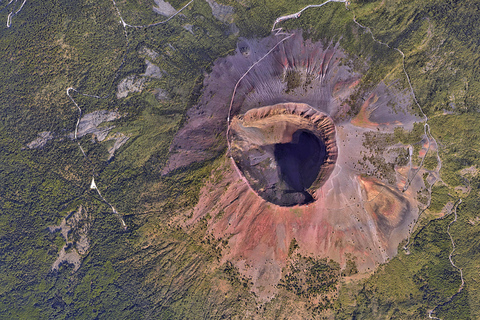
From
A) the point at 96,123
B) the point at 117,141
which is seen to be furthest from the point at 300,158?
the point at 96,123

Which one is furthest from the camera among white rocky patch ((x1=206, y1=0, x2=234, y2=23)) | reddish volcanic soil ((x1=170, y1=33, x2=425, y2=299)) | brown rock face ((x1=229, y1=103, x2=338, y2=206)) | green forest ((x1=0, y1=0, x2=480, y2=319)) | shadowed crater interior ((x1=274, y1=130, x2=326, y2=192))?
white rocky patch ((x1=206, y1=0, x2=234, y2=23))

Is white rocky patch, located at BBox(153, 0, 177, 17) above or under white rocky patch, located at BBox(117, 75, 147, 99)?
above

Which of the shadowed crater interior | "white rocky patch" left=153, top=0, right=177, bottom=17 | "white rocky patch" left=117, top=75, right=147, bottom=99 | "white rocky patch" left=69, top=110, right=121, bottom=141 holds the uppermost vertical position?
"white rocky patch" left=153, top=0, right=177, bottom=17

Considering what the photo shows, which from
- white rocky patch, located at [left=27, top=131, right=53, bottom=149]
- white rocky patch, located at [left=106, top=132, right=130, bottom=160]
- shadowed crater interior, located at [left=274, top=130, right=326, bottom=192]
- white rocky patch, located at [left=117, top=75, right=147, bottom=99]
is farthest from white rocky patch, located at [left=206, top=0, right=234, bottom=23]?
white rocky patch, located at [left=27, top=131, right=53, bottom=149]

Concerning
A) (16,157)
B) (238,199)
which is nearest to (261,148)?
(238,199)

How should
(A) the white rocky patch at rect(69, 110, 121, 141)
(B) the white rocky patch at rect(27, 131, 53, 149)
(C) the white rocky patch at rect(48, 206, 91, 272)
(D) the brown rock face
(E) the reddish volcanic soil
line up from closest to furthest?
(E) the reddish volcanic soil → (D) the brown rock face → (A) the white rocky patch at rect(69, 110, 121, 141) → (C) the white rocky patch at rect(48, 206, 91, 272) → (B) the white rocky patch at rect(27, 131, 53, 149)

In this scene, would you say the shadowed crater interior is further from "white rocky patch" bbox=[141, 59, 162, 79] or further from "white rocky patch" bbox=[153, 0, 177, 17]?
"white rocky patch" bbox=[153, 0, 177, 17]

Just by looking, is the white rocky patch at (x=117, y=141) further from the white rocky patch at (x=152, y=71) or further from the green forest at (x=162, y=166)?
the white rocky patch at (x=152, y=71)

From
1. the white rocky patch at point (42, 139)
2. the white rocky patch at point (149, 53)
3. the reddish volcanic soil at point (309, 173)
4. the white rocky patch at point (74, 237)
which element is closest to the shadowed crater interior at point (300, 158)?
the reddish volcanic soil at point (309, 173)

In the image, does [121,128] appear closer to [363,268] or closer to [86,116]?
[86,116]

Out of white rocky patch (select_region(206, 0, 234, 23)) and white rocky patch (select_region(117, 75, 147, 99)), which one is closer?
white rocky patch (select_region(117, 75, 147, 99))
